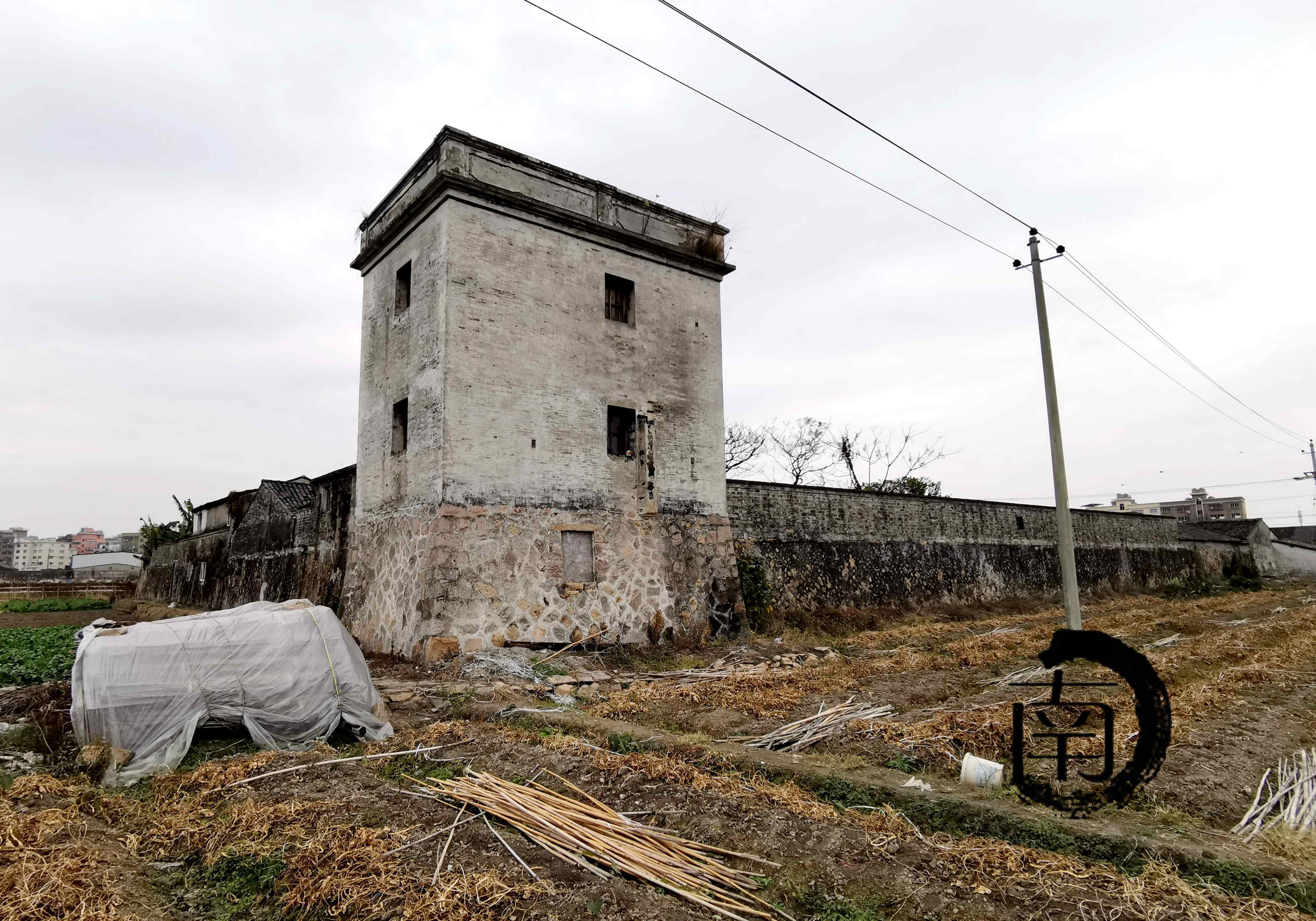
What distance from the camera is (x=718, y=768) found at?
584 centimetres

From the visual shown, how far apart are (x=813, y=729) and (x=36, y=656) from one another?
1258cm

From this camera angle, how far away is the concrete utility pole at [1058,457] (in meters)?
11.7

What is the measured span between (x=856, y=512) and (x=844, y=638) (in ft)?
14.7

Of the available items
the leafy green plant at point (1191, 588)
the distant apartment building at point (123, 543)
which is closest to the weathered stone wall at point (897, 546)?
the leafy green plant at point (1191, 588)

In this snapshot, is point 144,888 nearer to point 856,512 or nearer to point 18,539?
point 856,512

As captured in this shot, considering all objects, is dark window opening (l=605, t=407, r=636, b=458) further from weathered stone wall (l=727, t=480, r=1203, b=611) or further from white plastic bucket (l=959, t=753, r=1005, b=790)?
white plastic bucket (l=959, t=753, r=1005, b=790)

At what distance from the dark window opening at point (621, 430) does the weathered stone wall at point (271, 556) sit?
5.45m

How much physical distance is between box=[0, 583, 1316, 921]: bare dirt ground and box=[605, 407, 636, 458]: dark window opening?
19.4 ft

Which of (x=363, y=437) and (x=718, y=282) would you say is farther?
(x=718, y=282)

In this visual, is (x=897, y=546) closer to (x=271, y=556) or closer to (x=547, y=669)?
(x=547, y=669)

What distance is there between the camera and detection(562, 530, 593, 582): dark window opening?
40.6ft

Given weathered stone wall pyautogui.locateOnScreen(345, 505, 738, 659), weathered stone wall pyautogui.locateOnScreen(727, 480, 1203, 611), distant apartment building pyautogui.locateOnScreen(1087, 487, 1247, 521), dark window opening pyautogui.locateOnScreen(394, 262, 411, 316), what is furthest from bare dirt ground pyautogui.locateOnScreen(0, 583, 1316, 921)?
distant apartment building pyautogui.locateOnScreen(1087, 487, 1247, 521)

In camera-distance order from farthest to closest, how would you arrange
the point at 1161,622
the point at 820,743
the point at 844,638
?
the point at 1161,622, the point at 844,638, the point at 820,743

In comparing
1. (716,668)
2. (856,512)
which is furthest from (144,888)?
(856,512)
